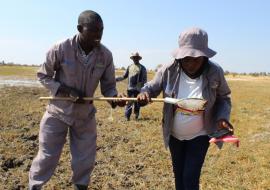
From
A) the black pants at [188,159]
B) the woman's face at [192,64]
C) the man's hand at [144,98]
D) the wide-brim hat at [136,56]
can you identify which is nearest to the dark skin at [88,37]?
the man's hand at [144,98]

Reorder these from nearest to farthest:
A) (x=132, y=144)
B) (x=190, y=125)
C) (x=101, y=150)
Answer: (x=190, y=125)
(x=101, y=150)
(x=132, y=144)

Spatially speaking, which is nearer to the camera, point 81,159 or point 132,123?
point 81,159

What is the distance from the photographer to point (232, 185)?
6559 millimetres

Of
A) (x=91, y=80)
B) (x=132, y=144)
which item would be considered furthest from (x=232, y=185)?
(x=132, y=144)

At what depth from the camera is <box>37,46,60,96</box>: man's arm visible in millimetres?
5008

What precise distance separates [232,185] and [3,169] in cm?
334

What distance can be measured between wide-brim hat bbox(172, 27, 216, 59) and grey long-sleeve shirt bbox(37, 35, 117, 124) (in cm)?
108

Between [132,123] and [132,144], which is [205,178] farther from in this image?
[132,123]

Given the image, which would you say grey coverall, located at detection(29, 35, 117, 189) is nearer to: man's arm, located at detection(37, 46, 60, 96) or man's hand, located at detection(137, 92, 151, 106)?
man's arm, located at detection(37, 46, 60, 96)

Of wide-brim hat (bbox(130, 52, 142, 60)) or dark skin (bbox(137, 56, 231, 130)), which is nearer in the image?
dark skin (bbox(137, 56, 231, 130))

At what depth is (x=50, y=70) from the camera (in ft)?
16.7

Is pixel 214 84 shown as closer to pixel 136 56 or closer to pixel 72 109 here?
pixel 72 109

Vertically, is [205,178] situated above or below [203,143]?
below

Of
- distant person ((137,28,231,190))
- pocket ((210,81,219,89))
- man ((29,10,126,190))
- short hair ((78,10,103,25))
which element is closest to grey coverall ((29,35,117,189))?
man ((29,10,126,190))
